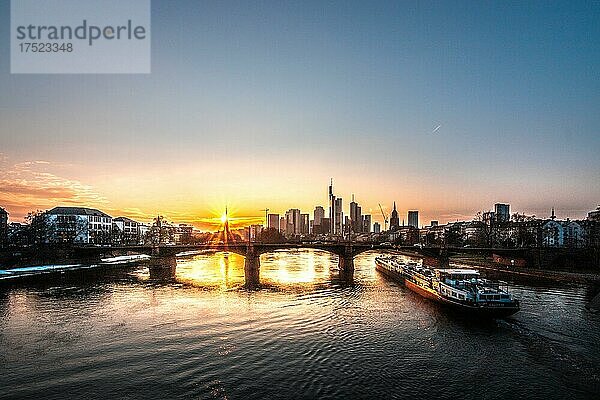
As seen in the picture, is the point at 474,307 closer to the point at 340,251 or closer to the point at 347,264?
the point at 347,264

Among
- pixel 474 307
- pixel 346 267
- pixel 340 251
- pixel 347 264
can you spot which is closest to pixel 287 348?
pixel 474 307

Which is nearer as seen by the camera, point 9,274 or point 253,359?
point 253,359

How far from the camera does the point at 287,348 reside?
40.5 meters

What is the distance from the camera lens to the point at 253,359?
37.2 metres

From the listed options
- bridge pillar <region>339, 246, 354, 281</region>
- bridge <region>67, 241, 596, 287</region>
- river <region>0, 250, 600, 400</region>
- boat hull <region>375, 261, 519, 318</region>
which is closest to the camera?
river <region>0, 250, 600, 400</region>

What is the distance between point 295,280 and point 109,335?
51.5 metres

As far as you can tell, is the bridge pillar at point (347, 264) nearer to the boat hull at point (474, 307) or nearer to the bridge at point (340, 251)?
the bridge at point (340, 251)

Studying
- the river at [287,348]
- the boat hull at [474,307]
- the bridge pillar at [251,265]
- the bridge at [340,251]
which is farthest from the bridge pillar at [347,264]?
the river at [287,348]

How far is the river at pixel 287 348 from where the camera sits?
31141 millimetres

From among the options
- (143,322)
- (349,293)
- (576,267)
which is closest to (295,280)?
(349,293)

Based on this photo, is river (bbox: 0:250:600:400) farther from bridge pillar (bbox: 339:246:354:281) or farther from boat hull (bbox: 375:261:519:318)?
bridge pillar (bbox: 339:246:354:281)

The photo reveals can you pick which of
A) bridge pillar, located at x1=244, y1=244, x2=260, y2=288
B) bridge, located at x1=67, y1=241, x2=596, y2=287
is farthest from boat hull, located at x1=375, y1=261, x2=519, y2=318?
bridge pillar, located at x1=244, y1=244, x2=260, y2=288

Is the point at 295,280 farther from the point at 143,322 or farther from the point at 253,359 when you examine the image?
the point at 253,359

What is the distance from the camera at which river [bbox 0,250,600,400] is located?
102 feet
